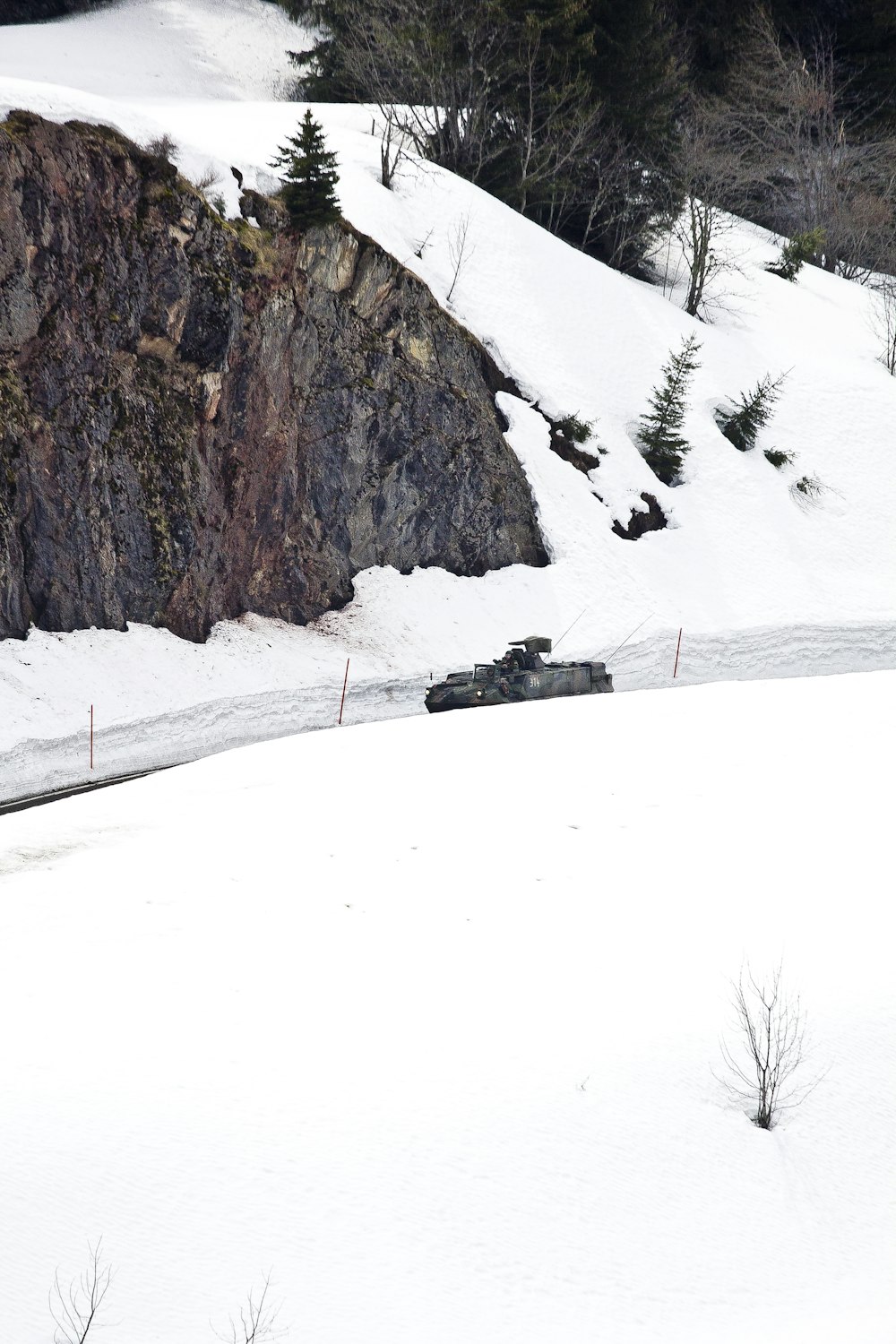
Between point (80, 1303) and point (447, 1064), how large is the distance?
11.7ft

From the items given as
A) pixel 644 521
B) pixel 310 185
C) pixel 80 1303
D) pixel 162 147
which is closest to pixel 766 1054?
pixel 80 1303

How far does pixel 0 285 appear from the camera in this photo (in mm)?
21125

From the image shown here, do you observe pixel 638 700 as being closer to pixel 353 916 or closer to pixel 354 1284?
pixel 353 916

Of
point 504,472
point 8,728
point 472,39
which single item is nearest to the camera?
point 8,728

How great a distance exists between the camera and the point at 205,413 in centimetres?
2489

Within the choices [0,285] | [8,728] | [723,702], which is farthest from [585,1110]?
[0,285]

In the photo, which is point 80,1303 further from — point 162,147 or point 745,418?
point 745,418

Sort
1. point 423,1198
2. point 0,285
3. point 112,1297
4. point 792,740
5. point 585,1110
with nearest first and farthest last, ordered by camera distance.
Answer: point 112,1297, point 423,1198, point 585,1110, point 792,740, point 0,285

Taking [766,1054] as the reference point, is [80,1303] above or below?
above

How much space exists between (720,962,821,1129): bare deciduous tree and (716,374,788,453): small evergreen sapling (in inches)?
1190

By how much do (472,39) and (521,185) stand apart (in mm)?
5726

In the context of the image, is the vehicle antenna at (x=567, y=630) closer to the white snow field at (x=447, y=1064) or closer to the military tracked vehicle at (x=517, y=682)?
the military tracked vehicle at (x=517, y=682)

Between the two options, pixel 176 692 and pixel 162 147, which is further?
pixel 162 147

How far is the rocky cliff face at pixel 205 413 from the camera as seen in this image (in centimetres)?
2181
